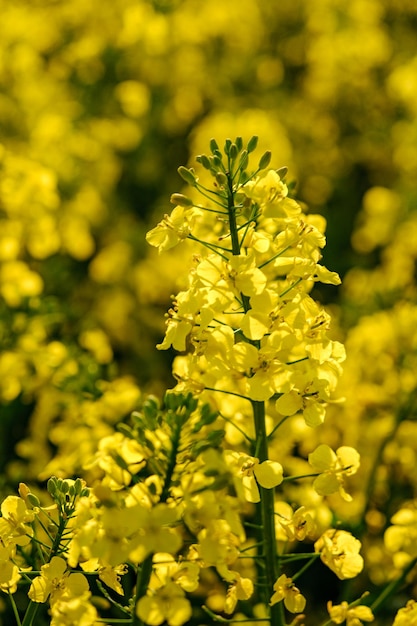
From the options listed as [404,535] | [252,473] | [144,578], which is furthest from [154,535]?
[404,535]

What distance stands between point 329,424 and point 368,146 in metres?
1.83

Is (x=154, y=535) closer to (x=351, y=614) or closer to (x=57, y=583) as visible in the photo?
(x=57, y=583)

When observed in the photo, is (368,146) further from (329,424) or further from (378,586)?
(378,586)

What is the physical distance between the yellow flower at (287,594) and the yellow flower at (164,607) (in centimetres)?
14

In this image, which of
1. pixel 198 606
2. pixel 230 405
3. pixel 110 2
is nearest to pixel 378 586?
pixel 198 606

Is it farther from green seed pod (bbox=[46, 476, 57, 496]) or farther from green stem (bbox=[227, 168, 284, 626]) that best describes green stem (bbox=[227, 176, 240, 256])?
green seed pod (bbox=[46, 476, 57, 496])

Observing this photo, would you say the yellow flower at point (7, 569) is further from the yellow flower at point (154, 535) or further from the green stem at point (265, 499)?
the green stem at point (265, 499)

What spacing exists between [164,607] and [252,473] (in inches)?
8.0

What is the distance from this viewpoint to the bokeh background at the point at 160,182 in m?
1.88

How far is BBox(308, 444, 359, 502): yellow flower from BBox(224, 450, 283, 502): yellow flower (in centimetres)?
7

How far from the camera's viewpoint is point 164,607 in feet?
3.19

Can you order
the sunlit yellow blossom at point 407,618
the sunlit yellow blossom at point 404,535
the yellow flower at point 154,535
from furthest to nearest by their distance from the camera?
the sunlit yellow blossom at point 404,535
the sunlit yellow blossom at point 407,618
the yellow flower at point 154,535

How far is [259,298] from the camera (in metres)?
1.04

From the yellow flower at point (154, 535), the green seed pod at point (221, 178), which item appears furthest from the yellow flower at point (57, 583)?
the green seed pod at point (221, 178)
